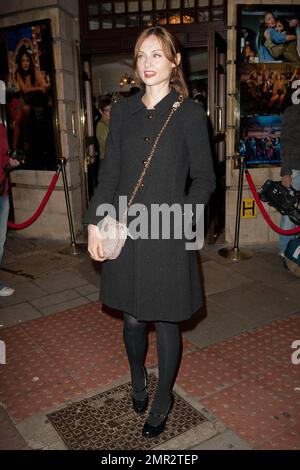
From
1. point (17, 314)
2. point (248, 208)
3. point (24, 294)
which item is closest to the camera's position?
point (17, 314)

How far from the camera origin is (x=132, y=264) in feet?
7.19

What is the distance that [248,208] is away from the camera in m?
5.73

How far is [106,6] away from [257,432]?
5.65m

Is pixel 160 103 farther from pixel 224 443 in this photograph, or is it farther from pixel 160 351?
pixel 224 443

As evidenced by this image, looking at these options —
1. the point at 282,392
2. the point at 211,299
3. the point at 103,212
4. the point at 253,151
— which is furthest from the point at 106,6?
the point at 282,392

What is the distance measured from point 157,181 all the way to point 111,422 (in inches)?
55.9

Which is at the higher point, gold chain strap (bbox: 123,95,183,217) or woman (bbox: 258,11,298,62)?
woman (bbox: 258,11,298,62)

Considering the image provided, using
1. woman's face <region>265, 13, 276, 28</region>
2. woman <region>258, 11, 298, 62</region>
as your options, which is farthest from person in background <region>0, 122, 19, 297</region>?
woman's face <region>265, 13, 276, 28</region>

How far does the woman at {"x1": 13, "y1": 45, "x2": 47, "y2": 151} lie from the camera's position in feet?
19.2

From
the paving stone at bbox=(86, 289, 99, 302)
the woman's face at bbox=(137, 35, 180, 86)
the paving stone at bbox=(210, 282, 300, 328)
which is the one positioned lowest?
the paving stone at bbox=(210, 282, 300, 328)

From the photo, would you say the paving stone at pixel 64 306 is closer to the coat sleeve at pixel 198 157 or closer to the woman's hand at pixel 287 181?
the coat sleeve at pixel 198 157

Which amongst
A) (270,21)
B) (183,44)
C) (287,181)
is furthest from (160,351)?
(270,21)

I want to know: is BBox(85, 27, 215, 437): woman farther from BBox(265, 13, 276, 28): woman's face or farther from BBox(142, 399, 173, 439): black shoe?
BBox(265, 13, 276, 28): woman's face

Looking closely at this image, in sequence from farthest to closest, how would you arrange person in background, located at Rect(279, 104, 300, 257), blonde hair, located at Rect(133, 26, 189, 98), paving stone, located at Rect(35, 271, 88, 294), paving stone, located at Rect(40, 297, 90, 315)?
person in background, located at Rect(279, 104, 300, 257) < paving stone, located at Rect(35, 271, 88, 294) < paving stone, located at Rect(40, 297, 90, 315) < blonde hair, located at Rect(133, 26, 189, 98)
